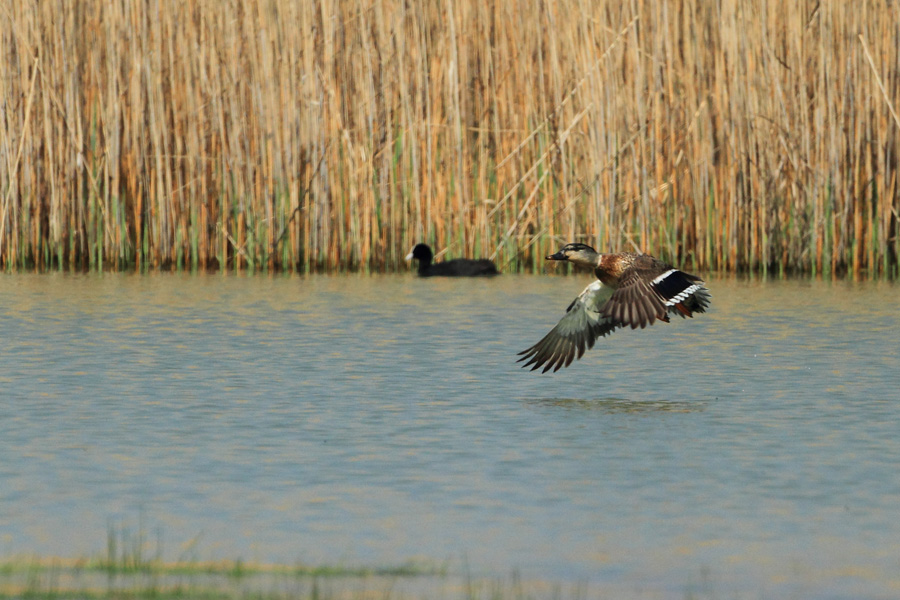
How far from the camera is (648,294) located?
867 centimetres

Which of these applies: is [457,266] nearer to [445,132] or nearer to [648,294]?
[445,132]

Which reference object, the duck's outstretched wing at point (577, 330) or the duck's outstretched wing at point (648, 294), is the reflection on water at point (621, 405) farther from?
the duck's outstretched wing at point (577, 330)

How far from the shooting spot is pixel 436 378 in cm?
946

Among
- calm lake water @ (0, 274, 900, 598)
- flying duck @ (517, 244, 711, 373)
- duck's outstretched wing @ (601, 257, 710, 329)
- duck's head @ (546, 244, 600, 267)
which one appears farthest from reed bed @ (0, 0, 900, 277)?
duck's outstretched wing @ (601, 257, 710, 329)

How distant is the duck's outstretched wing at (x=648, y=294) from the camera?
851 centimetres

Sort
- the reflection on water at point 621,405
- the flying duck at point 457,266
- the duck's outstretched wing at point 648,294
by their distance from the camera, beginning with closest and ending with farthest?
the reflection on water at point 621,405, the duck's outstretched wing at point 648,294, the flying duck at point 457,266

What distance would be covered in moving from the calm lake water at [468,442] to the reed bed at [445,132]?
2.23m

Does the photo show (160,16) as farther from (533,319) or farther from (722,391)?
(722,391)

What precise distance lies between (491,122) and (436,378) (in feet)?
22.7

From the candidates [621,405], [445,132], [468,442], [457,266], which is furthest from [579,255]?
[445,132]

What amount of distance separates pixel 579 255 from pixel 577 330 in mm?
484

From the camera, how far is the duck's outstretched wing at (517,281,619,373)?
9.26 metres

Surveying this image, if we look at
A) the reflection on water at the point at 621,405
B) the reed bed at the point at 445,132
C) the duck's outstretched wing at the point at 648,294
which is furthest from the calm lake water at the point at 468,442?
the reed bed at the point at 445,132

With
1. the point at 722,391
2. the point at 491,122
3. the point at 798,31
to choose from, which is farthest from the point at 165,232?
the point at 722,391
